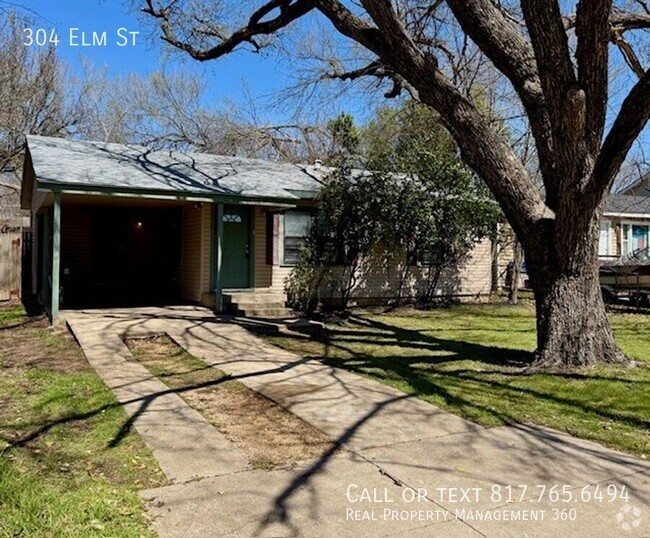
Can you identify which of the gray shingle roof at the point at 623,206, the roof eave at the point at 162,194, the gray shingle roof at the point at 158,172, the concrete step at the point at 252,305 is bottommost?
the concrete step at the point at 252,305

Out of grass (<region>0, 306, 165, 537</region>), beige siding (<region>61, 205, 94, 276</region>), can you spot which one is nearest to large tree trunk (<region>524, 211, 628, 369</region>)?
grass (<region>0, 306, 165, 537</region>)

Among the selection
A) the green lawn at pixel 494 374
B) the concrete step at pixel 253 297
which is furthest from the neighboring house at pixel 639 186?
the concrete step at pixel 253 297

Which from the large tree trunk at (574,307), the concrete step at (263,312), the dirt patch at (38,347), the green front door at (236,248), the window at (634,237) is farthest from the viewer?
the window at (634,237)

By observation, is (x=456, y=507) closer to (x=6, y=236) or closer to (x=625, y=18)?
(x=625, y=18)

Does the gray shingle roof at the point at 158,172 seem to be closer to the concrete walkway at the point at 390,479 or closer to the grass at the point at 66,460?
the grass at the point at 66,460

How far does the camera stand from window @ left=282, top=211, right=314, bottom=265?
1305cm

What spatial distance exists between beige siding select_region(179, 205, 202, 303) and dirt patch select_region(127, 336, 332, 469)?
523 centimetres

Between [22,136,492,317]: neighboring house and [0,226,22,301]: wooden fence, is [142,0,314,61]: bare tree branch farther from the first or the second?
[0,226,22,301]: wooden fence

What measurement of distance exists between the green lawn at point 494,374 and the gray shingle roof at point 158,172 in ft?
11.9

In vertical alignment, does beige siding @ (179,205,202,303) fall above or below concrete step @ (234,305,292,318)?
above

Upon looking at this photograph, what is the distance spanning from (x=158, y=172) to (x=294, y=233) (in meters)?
3.26

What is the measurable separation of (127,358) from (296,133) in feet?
72.4

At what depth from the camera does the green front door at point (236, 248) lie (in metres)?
12.6

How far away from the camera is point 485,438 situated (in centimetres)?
449
